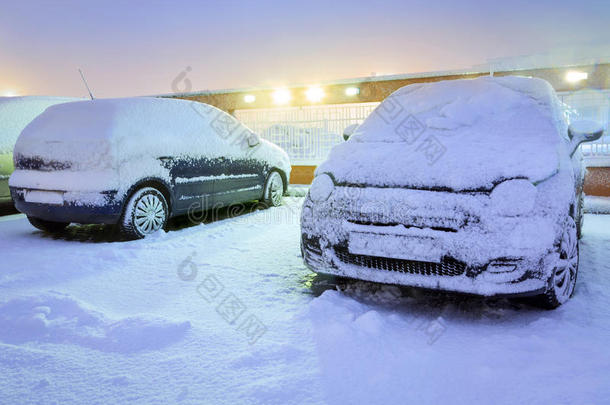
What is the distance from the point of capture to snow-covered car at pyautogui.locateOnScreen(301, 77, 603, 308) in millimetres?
2520

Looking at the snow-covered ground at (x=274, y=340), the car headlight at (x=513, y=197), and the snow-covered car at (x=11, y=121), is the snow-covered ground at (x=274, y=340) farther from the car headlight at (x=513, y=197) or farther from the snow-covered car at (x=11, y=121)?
the snow-covered car at (x=11, y=121)

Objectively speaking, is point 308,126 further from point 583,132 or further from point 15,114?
point 583,132

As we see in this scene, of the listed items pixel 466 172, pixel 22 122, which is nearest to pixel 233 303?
pixel 466 172

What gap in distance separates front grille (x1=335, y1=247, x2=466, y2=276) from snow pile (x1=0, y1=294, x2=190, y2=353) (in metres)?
1.06

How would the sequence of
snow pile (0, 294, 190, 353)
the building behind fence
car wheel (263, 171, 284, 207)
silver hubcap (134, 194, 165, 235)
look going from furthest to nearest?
the building behind fence, car wheel (263, 171, 284, 207), silver hubcap (134, 194, 165, 235), snow pile (0, 294, 190, 353)

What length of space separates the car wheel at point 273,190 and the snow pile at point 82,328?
4254 mm

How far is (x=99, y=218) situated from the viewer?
179 inches

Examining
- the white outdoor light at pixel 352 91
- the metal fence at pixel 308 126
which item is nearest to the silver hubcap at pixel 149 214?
the metal fence at pixel 308 126

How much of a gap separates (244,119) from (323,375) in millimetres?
10653

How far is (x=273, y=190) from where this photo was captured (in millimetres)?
7117

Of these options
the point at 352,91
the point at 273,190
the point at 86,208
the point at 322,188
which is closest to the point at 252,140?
the point at 273,190

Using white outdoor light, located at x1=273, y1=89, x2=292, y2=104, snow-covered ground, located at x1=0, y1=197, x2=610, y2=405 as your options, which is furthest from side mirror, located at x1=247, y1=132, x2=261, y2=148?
white outdoor light, located at x1=273, y1=89, x2=292, y2=104

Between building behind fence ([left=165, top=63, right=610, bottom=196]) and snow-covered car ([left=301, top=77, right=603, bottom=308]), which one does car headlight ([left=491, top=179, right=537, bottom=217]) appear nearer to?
snow-covered car ([left=301, top=77, right=603, bottom=308])

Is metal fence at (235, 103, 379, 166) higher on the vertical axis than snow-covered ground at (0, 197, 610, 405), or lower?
higher
